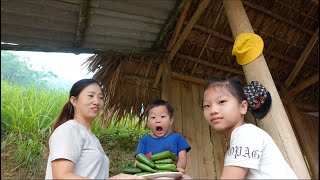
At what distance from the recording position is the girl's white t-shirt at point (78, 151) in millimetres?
1618

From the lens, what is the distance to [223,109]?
1.72 m

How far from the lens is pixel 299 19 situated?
180 inches

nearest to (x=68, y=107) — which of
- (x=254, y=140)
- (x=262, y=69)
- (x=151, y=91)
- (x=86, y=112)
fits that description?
(x=86, y=112)

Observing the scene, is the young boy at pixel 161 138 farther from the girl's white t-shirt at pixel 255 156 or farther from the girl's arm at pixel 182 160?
the girl's white t-shirt at pixel 255 156

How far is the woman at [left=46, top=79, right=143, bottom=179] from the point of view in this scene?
5.20 ft

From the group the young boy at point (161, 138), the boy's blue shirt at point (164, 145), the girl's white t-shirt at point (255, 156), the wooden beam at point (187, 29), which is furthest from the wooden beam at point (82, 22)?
the girl's white t-shirt at point (255, 156)

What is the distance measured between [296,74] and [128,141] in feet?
10.2

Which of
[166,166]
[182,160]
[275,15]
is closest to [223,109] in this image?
[166,166]

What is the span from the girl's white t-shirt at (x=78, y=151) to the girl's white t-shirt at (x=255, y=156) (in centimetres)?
80

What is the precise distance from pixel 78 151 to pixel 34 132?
313 cm

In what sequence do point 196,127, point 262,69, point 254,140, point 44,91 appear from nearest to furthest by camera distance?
point 254,140, point 262,69, point 196,127, point 44,91

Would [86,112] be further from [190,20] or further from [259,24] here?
[259,24]

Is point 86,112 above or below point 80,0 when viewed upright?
below

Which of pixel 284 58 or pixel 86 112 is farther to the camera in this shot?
pixel 284 58
